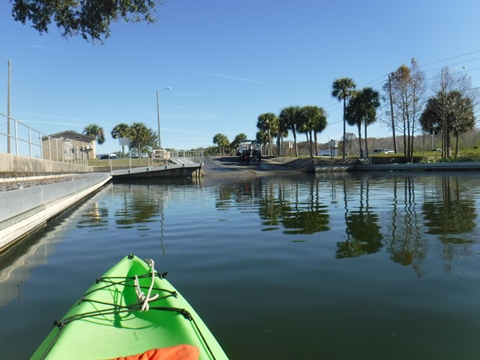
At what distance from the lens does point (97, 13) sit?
40.5ft

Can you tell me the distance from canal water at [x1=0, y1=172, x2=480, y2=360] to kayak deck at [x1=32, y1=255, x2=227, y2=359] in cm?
70

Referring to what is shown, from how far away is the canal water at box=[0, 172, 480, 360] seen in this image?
12.8 feet

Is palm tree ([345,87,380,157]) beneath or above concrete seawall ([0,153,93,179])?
above

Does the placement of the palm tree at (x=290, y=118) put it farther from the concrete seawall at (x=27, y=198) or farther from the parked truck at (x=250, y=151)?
the concrete seawall at (x=27, y=198)

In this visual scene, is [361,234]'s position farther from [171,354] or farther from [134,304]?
[171,354]

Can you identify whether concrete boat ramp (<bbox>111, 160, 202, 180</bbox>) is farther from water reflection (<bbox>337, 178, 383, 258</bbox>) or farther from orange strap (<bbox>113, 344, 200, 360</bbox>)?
orange strap (<bbox>113, 344, 200, 360</bbox>)

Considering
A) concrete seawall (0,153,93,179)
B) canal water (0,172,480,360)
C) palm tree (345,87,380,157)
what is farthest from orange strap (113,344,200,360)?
palm tree (345,87,380,157)

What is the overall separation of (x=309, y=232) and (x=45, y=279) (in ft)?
18.4

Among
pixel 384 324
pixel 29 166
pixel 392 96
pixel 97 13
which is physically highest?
pixel 392 96

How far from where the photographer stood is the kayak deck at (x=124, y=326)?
9.86ft

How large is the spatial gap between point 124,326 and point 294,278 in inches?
117

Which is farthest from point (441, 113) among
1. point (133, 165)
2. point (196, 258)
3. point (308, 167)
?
point (196, 258)

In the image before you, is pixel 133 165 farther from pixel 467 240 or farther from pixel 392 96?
pixel 467 240

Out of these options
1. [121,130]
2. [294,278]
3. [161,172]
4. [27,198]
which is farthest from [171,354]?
[121,130]
